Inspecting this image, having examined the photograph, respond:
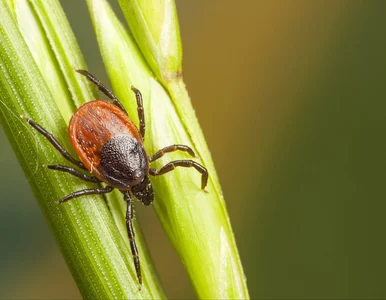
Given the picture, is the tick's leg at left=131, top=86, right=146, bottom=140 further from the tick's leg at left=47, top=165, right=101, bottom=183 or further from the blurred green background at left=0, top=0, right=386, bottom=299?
the blurred green background at left=0, top=0, right=386, bottom=299

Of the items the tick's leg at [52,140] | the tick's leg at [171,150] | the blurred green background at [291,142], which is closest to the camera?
the tick's leg at [52,140]

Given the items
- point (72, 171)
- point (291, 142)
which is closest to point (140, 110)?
point (72, 171)

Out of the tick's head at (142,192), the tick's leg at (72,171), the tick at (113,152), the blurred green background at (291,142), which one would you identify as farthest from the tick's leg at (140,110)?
the blurred green background at (291,142)

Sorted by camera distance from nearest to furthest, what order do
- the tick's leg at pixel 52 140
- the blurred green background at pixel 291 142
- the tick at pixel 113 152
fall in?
the tick's leg at pixel 52 140 < the tick at pixel 113 152 < the blurred green background at pixel 291 142

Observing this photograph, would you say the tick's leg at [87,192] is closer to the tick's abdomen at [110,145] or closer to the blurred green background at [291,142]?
the tick's abdomen at [110,145]

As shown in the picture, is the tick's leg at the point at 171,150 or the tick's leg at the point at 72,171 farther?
the tick's leg at the point at 171,150

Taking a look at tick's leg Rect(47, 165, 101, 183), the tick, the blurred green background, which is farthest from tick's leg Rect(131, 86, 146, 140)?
the blurred green background

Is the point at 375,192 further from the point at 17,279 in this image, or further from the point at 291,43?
the point at 17,279

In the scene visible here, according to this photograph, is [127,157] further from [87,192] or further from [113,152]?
[87,192]
